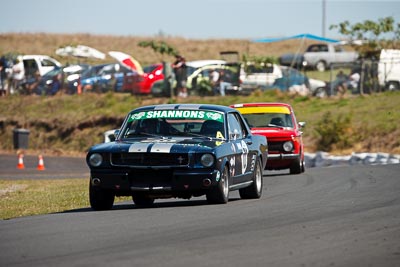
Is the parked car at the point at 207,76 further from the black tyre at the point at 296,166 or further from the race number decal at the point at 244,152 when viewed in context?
the race number decal at the point at 244,152

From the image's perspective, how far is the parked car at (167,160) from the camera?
1177 centimetres

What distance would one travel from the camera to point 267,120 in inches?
815

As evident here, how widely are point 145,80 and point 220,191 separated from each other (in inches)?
1089

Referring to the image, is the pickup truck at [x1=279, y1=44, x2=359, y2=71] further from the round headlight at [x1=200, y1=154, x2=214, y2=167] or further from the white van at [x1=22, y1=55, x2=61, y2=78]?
the round headlight at [x1=200, y1=154, x2=214, y2=167]

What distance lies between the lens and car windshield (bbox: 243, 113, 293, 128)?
20609 millimetres

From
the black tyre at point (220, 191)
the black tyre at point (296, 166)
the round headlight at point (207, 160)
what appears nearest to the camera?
the round headlight at point (207, 160)

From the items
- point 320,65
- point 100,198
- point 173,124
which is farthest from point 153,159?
point 320,65

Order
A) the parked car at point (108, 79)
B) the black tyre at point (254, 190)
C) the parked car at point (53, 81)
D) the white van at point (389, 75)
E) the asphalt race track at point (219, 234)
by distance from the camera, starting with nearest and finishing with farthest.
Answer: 1. the asphalt race track at point (219, 234)
2. the black tyre at point (254, 190)
3. the white van at point (389, 75)
4. the parked car at point (108, 79)
5. the parked car at point (53, 81)

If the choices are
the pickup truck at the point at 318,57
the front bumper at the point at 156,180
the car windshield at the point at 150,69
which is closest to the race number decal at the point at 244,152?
the front bumper at the point at 156,180

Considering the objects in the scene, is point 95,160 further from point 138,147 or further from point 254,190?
point 254,190

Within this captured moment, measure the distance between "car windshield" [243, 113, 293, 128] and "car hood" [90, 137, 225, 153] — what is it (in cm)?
821

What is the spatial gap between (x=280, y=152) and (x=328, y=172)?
1136mm

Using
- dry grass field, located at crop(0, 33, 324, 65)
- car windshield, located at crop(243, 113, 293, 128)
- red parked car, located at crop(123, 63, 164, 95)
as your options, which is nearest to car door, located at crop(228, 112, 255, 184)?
car windshield, located at crop(243, 113, 293, 128)

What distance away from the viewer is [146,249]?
320 inches
